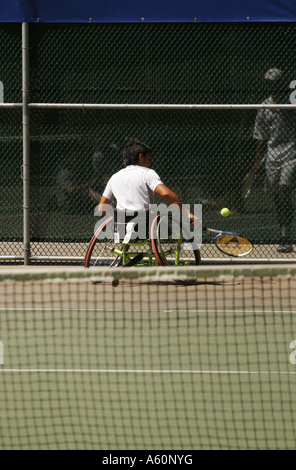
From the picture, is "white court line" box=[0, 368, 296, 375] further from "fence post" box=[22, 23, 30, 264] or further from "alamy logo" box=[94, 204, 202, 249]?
"fence post" box=[22, 23, 30, 264]

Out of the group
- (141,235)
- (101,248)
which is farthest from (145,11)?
(141,235)

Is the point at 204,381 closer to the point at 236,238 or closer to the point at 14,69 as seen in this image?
the point at 236,238

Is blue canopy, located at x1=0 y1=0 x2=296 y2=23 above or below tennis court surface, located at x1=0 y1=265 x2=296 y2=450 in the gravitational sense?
above

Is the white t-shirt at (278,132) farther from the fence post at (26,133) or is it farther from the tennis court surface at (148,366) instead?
the fence post at (26,133)

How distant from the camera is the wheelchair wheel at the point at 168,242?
25.7ft

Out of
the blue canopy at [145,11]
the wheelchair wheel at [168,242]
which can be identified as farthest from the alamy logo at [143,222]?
the blue canopy at [145,11]

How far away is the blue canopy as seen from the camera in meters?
9.21

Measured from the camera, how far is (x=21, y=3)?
9281 millimetres

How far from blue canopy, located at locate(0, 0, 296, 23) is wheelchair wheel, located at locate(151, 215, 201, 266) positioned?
7.25 ft

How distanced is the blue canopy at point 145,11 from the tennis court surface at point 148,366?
116 inches

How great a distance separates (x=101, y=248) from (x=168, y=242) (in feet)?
3.11

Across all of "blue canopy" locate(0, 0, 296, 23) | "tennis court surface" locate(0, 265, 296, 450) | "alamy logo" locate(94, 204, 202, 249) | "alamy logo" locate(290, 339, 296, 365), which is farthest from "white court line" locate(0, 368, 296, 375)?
"blue canopy" locate(0, 0, 296, 23)

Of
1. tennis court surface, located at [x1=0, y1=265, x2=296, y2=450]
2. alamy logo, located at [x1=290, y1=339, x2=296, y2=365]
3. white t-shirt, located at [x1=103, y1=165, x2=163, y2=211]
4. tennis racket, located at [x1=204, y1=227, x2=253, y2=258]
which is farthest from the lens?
tennis racket, located at [x1=204, y1=227, x2=253, y2=258]

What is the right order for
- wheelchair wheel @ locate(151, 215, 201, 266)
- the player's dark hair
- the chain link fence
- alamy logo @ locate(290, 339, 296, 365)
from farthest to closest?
1. the chain link fence
2. the player's dark hair
3. wheelchair wheel @ locate(151, 215, 201, 266)
4. alamy logo @ locate(290, 339, 296, 365)
